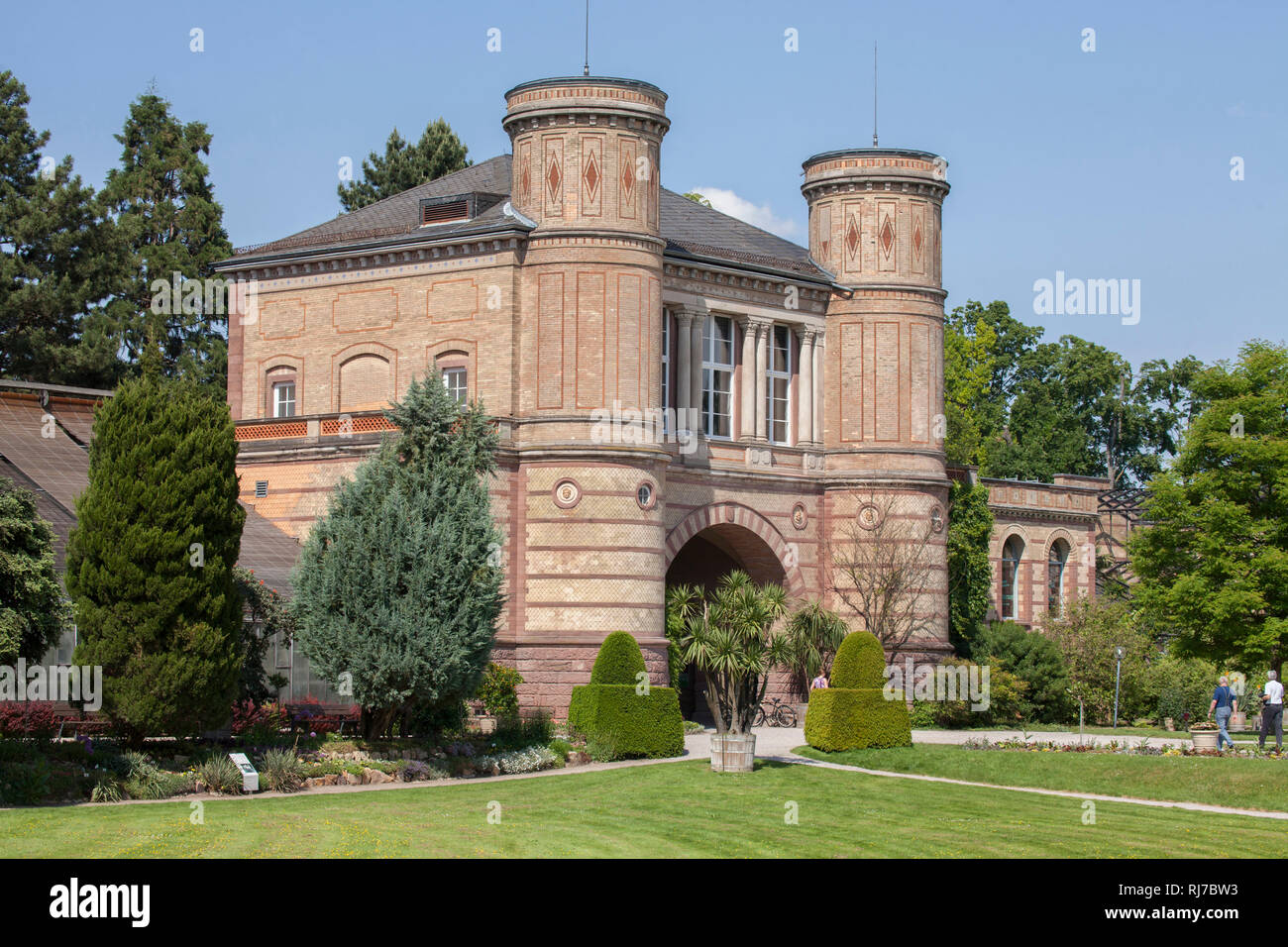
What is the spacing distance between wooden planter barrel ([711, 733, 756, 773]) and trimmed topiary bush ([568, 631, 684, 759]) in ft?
11.5

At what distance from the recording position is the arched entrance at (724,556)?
45.9 metres

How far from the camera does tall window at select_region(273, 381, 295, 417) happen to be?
153ft

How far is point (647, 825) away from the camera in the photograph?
23.8 meters

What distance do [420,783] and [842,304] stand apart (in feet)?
78.8

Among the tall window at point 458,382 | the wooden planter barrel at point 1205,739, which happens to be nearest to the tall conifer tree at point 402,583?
the tall window at point 458,382

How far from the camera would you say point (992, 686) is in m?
47.9

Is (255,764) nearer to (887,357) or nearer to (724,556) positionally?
(724,556)

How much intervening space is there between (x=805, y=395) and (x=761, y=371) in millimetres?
1889

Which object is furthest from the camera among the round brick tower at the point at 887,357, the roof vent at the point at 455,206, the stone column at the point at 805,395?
the stone column at the point at 805,395

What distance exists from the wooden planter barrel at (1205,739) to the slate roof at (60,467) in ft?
65.7

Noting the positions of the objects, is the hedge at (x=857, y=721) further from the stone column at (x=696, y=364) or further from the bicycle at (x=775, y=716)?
the stone column at (x=696, y=364)
